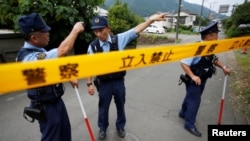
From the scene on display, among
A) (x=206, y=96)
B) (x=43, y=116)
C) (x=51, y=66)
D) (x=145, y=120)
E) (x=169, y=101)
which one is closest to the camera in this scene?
(x=51, y=66)

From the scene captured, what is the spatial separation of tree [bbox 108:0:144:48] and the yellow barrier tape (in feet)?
36.8

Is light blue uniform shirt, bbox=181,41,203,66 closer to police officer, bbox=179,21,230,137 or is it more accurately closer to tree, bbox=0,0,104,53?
police officer, bbox=179,21,230,137

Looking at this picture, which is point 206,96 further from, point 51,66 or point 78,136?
point 51,66

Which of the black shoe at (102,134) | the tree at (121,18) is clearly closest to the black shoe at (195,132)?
the black shoe at (102,134)

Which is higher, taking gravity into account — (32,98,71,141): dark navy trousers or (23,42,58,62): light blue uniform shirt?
(23,42,58,62): light blue uniform shirt

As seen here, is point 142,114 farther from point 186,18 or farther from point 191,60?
point 186,18

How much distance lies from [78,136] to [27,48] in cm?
223

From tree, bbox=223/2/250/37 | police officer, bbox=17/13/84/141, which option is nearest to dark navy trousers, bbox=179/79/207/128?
police officer, bbox=17/13/84/141

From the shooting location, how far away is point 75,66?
1.90 m

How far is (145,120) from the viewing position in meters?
4.53

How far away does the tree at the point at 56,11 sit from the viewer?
723 cm

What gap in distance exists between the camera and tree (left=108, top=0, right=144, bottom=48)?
13.8 m

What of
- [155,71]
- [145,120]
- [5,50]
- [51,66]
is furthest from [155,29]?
[51,66]

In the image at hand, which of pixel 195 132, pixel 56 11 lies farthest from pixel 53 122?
pixel 56 11
